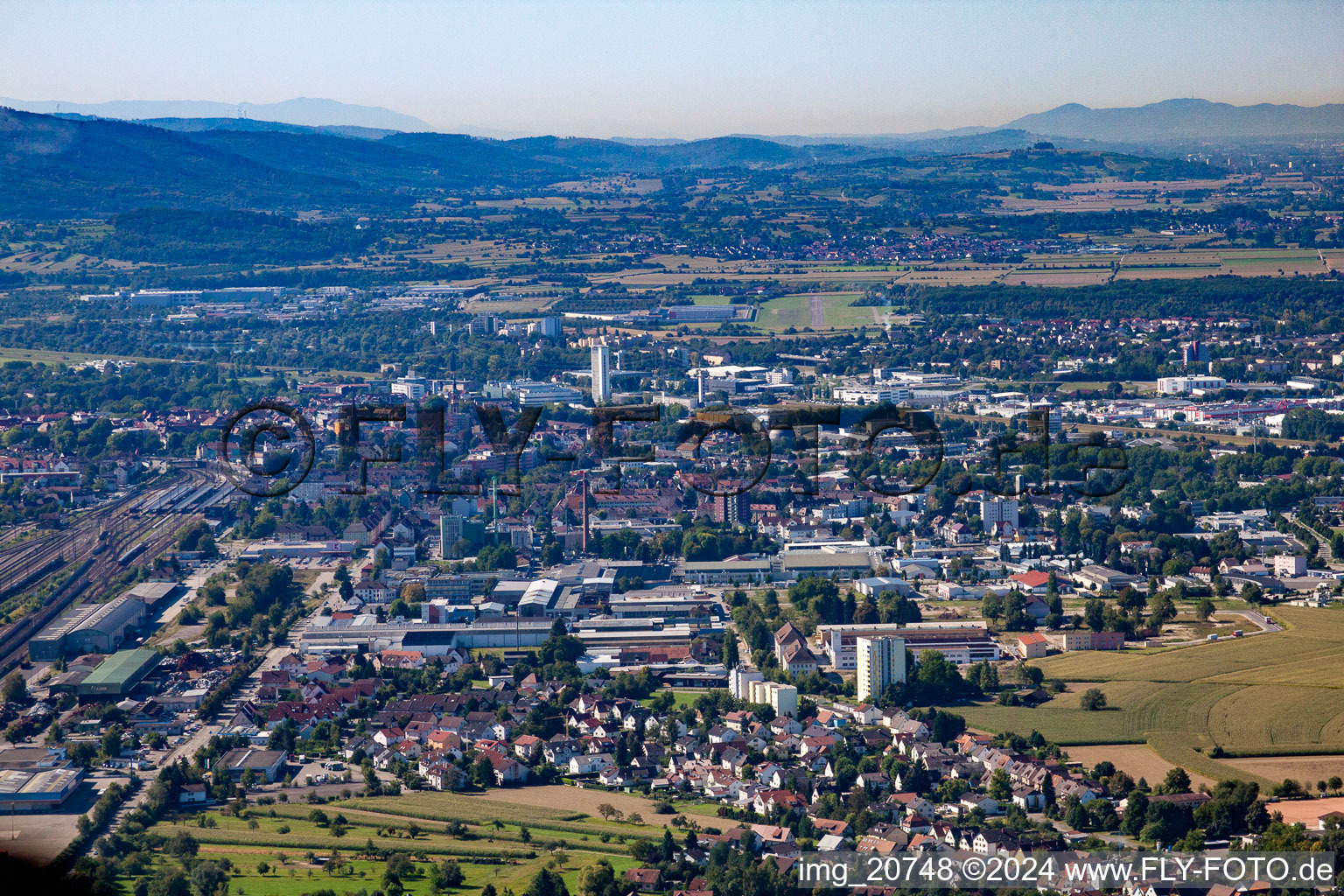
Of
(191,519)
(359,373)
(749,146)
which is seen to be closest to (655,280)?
(359,373)

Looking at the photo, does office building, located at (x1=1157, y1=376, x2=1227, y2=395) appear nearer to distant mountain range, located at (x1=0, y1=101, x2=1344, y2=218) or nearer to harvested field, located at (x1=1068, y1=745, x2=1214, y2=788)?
harvested field, located at (x1=1068, y1=745, x2=1214, y2=788)

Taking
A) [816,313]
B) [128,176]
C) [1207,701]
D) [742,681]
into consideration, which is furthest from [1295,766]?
[128,176]

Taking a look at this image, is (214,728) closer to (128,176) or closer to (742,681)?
(742,681)

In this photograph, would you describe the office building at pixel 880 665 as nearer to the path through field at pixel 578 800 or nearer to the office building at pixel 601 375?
the path through field at pixel 578 800

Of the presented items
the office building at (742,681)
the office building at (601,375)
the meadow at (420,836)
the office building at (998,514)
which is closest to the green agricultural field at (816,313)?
the office building at (601,375)

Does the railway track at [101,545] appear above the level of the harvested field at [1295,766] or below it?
below
